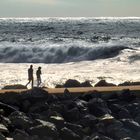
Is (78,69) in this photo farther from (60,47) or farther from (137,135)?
(137,135)

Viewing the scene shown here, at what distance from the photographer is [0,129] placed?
9516mm

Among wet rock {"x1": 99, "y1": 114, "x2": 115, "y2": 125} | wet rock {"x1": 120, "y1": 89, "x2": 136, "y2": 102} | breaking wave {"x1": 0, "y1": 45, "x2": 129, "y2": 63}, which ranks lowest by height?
wet rock {"x1": 99, "y1": 114, "x2": 115, "y2": 125}

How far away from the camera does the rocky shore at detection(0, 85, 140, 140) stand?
375 inches

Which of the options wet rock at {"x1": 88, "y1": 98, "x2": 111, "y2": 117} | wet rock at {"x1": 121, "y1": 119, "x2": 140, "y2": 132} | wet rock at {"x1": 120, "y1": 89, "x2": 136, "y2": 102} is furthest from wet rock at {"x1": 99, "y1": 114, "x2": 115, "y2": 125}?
wet rock at {"x1": 120, "y1": 89, "x2": 136, "y2": 102}

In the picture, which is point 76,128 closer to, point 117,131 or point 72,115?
point 117,131

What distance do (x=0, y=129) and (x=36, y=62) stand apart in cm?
2281

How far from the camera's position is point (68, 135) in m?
9.48

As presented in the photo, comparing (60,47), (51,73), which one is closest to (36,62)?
(60,47)

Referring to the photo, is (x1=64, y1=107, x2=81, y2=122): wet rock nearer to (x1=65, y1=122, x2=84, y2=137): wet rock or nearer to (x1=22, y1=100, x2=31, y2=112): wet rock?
(x1=65, y1=122, x2=84, y2=137): wet rock

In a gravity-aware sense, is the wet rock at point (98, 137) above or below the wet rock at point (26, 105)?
below

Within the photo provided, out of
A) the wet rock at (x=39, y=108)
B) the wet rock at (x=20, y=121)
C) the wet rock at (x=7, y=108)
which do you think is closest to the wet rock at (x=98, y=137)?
the wet rock at (x=20, y=121)

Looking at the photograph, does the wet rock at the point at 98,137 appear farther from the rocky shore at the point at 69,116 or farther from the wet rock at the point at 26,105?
the wet rock at the point at 26,105

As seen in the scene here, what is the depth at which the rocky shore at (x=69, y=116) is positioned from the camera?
9.53m

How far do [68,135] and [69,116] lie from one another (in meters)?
1.44
